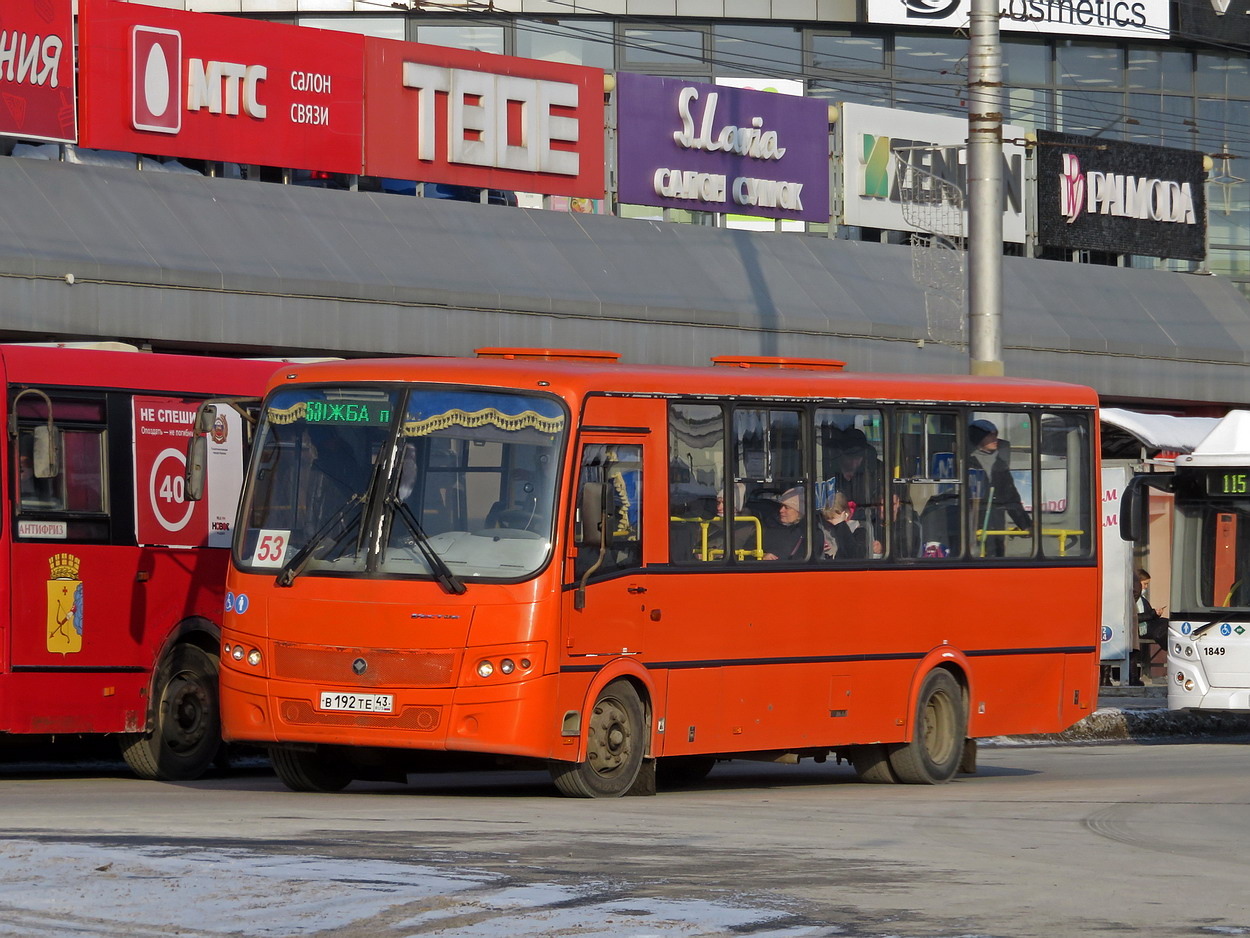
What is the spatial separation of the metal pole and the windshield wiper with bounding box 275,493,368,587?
837cm

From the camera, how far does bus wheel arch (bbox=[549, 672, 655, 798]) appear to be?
13.5 m

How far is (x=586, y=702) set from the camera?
1333 cm

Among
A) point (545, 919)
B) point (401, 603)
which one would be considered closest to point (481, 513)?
point (401, 603)

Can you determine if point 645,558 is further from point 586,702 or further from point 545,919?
point 545,919

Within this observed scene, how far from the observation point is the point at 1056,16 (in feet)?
137

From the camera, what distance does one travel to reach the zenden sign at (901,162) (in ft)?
120

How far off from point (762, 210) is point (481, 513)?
22.4 meters

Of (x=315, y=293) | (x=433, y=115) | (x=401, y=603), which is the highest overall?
(x=433, y=115)

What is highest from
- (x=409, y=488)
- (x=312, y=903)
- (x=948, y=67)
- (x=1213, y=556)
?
(x=948, y=67)

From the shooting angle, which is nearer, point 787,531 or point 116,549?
point 116,549

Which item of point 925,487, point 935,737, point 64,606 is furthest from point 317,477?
point 935,737

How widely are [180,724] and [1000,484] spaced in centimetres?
597

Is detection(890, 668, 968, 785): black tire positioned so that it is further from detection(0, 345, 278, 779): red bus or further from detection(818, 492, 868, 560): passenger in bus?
detection(0, 345, 278, 779): red bus

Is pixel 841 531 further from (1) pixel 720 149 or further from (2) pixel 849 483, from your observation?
(1) pixel 720 149
